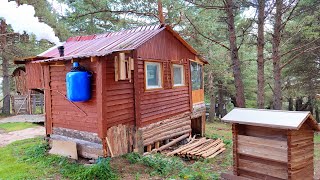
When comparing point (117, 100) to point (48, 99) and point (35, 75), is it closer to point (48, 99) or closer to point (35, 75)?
point (48, 99)

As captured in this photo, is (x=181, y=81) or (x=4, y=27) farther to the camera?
(x=4, y=27)

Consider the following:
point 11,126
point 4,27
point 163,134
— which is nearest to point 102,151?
point 163,134

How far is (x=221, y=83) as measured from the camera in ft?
60.6

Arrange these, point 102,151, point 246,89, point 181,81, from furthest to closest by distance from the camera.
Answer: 1. point 246,89
2. point 181,81
3. point 102,151

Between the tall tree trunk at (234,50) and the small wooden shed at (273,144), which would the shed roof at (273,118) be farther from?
the tall tree trunk at (234,50)

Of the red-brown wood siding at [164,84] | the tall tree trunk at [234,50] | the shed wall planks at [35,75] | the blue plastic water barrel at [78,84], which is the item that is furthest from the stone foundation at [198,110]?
the shed wall planks at [35,75]

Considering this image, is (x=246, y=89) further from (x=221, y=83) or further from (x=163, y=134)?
(x=163, y=134)

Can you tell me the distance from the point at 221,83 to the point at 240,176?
14.1m

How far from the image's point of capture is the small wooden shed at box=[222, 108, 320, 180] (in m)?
4.07

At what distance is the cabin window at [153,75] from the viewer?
7840mm

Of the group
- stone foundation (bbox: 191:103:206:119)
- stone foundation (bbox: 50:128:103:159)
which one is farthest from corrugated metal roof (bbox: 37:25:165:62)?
stone foundation (bbox: 191:103:206:119)

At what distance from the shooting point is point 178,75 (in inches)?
374

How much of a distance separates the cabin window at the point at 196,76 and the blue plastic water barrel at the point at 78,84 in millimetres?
4895

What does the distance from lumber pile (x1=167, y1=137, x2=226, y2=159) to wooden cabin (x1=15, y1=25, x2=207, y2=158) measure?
603 millimetres
